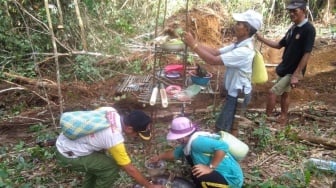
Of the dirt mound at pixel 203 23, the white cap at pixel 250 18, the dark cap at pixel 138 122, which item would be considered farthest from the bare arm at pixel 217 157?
the dirt mound at pixel 203 23

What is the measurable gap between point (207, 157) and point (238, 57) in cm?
100

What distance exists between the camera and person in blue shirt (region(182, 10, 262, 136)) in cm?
346

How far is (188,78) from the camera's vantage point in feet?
14.5

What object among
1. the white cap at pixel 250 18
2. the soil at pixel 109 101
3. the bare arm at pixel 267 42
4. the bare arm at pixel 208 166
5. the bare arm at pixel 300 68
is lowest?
the soil at pixel 109 101

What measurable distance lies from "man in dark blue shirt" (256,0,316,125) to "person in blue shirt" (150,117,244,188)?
1707 mm

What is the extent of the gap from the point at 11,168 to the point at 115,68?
325 centimetres

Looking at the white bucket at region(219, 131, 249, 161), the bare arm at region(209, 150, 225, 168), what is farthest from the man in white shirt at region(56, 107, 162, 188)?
the white bucket at region(219, 131, 249, 161)

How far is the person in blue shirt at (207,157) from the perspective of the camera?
3129 mm

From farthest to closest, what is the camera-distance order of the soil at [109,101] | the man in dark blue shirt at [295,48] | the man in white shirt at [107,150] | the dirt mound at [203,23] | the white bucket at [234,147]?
the dirt mound at [203,23] → the soil at [109,101] → the man in dark blue shirt at [295,48] → the white bucket at [234,147] → the man in white shirt at [107,150]

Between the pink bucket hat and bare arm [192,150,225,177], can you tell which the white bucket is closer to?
bare arm [192,150,225,177]

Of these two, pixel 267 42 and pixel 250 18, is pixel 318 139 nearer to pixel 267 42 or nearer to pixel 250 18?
pixel 267 42

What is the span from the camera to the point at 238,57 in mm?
3510

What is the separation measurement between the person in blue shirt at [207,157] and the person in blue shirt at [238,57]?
2.17ft

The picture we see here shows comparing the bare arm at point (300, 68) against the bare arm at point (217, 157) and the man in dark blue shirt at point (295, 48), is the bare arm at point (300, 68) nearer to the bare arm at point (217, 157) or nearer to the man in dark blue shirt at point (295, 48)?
the man in dark blue shirt at point (295, 48)
